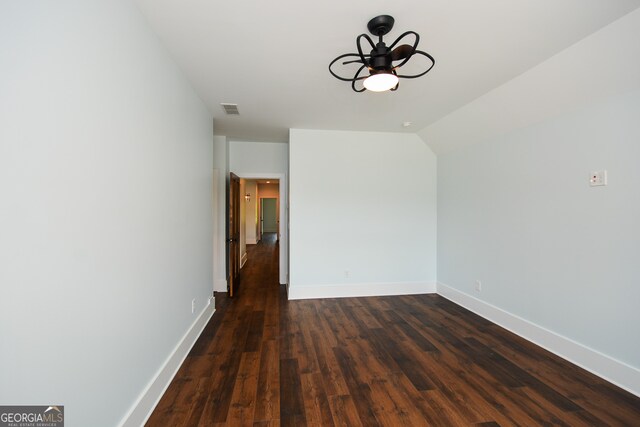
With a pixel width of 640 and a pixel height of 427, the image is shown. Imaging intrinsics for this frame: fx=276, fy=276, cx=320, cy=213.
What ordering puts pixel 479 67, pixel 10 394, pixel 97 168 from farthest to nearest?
1. pixel 479 67
2. pixel 97 168
3. pixel 10 394

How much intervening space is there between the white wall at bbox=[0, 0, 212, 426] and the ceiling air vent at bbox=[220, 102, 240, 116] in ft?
3.33

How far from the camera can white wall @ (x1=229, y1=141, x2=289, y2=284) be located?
5.04 m

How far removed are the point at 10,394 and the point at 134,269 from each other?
838 millimetres

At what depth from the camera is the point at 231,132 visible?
444cm

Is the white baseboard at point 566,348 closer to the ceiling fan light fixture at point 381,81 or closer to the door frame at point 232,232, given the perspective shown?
the ceiling fan light fixture at point 381,81

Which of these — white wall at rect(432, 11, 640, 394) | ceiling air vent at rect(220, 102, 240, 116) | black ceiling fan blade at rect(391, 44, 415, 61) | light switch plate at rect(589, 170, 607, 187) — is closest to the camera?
black ceiling fan blade at rect(391, 44, 415, 61)

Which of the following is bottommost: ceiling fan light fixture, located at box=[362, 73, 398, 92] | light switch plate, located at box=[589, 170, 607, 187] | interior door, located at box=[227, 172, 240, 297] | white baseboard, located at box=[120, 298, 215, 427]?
white baseboard, located at box=[120, 298, 215, 427]

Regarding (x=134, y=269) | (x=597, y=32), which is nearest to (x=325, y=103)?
(x=597, y=32)

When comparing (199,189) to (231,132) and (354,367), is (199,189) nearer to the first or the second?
(231,132)

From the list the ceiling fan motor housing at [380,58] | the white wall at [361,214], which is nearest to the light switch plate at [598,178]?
the ceiling fan motor housing at [380,58]

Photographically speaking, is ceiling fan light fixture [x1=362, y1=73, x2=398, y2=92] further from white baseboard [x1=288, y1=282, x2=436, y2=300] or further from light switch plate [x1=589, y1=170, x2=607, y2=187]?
white baseboard [x1=288, y1=282, x2=436, y2=300]

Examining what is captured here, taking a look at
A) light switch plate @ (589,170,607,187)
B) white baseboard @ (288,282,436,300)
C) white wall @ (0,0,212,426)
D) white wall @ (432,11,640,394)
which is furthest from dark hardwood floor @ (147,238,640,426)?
light switch plate @ (589,170,607,187)

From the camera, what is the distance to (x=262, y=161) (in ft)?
16.8

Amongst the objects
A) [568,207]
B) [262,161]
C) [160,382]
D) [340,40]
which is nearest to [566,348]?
[568,207]
